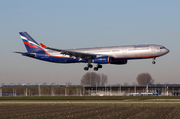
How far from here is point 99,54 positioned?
6844 cm

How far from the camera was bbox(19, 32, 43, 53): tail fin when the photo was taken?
81.8 m

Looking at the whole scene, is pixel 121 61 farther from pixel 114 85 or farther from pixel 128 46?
pixel 114 85

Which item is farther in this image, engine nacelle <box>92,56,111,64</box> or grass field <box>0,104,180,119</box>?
engine nacelle <box>92,56,111,64</box>

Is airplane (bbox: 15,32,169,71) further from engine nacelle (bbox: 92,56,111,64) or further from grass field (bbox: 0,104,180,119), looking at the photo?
grass field (bbox: 0,104,180,119)

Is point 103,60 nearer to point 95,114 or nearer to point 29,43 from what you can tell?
point 29,43

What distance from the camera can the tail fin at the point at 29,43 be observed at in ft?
268

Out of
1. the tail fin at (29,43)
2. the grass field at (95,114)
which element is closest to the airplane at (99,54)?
the tail fin at (29,43)

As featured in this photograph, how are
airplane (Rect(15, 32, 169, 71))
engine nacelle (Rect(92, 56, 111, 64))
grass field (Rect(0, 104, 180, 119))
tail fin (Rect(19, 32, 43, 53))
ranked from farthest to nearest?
tail fin (Rect(19, 32, 43, 53)) < engine nacelle (Rect(92, 56, 111, 64)) < airplane (Rect(15, 32, 169, 71)) < grass field (Rect(0, 104, 180, 119))

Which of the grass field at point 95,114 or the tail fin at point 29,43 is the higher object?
the tail fin at point 29,43

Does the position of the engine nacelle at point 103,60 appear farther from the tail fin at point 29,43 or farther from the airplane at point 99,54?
the tail fin at point 29,43

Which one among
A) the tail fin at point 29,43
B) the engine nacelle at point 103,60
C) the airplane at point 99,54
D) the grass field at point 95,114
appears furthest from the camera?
the tail fin at point 29,43

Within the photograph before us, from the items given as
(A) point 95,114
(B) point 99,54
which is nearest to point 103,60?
(B) point 99,54

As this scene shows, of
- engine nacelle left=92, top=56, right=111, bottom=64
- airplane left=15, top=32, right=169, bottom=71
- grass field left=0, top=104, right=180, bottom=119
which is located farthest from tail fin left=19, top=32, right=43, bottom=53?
A: grass field left=0, top=104, right=180, bottom=119

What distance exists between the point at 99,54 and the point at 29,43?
2666cm
